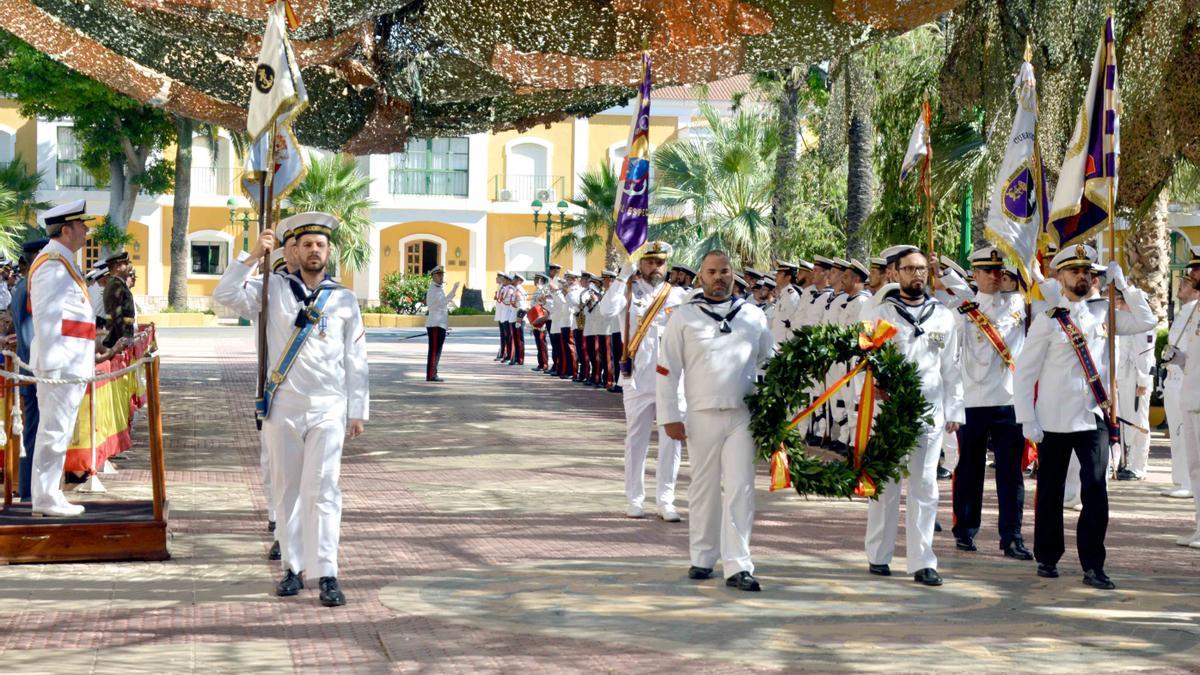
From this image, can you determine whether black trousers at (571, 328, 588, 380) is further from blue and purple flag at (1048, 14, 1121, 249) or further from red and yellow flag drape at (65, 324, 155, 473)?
blue and purple flag at (1048, 14, 1121, 249)

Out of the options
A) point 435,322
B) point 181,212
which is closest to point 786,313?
point 435,322

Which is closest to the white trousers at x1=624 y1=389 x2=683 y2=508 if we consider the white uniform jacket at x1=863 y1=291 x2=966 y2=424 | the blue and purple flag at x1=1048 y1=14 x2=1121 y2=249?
the white uniform jacket at x1=863 y1=291 x2=966 y2=424

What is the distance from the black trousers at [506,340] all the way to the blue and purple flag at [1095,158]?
22190 millimetres

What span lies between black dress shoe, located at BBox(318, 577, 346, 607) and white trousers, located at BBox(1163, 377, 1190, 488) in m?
7.54

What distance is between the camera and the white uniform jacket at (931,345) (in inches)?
367

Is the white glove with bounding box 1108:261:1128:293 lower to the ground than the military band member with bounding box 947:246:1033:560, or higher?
higher

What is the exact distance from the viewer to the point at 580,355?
2730cm

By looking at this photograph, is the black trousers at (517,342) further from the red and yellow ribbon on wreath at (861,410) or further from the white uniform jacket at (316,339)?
the white uniform jacket at (316,339)

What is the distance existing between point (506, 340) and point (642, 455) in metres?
21.6

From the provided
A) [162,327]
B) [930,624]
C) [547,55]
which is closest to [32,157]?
[162,327]

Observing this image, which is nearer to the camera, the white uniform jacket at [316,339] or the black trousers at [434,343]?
the white uniform jacket at [316,339]

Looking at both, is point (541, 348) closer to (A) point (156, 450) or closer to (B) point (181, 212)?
(B) point (181, 212)

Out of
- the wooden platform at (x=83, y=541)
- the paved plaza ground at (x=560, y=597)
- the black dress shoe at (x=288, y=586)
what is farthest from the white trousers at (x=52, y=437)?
the black dress shoe at (x=288, y=586)

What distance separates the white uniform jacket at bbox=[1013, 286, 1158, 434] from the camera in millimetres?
9227
